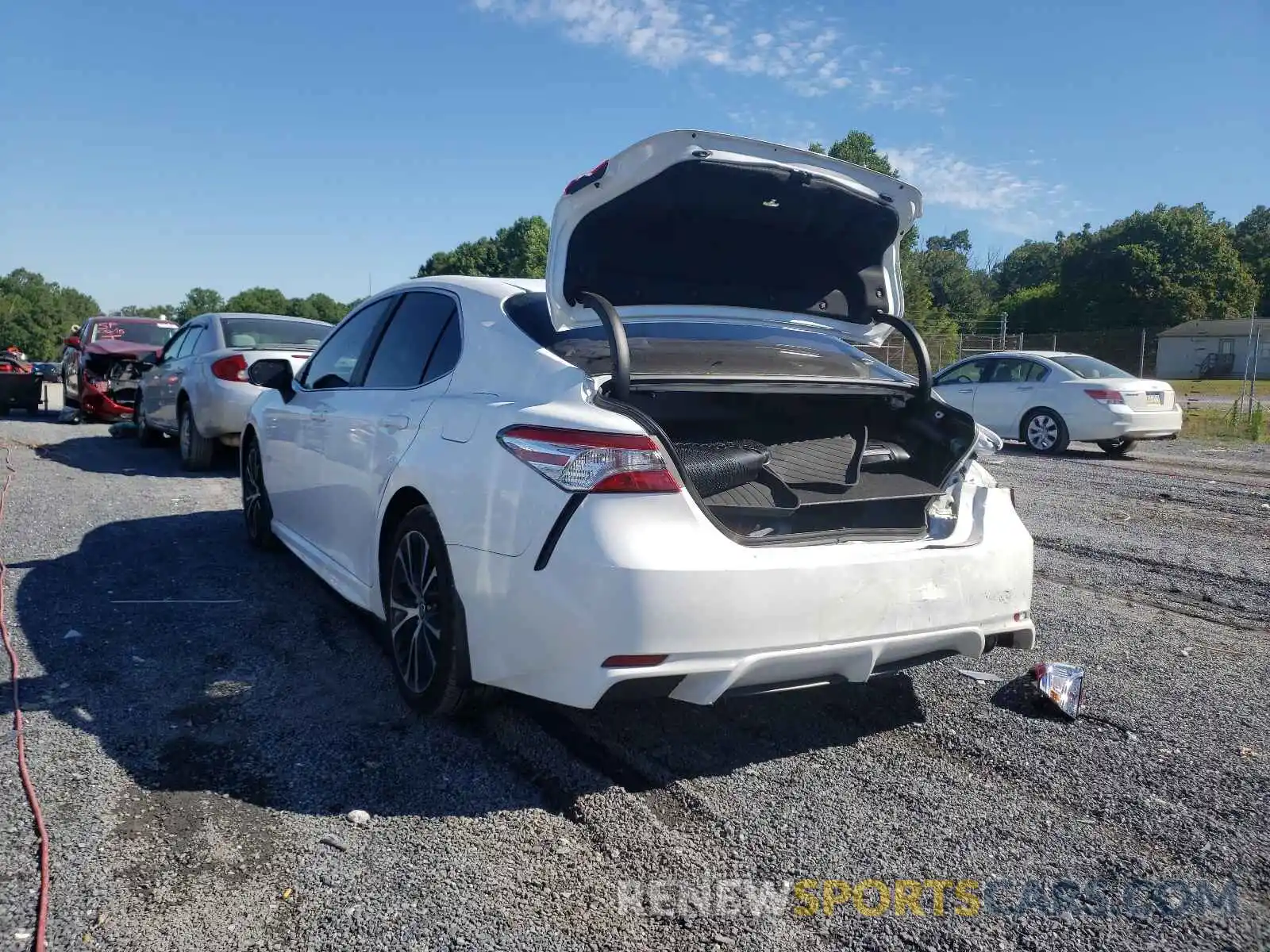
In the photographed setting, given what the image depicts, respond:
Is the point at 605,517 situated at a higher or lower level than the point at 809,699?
higher

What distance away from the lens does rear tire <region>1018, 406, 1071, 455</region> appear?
12.7 meters

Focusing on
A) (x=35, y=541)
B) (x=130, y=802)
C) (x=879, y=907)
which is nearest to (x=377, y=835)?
(x=130, y=802)

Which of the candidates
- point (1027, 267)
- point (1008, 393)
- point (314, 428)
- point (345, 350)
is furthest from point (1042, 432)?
point (1027, 267)

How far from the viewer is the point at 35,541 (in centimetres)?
630

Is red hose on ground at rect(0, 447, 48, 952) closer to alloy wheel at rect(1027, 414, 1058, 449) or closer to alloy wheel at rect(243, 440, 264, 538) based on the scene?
alloy wheel at rect(243, 440, 264, 538)

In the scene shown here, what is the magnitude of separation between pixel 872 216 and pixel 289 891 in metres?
3.18

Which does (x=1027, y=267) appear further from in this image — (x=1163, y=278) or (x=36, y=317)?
(x=36, y=317)

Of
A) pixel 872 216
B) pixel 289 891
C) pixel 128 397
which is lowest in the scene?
pixel 289 891

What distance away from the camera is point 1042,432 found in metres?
13.0

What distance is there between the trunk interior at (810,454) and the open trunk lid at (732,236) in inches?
15.8

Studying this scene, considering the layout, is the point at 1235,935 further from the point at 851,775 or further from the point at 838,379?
the point at 838,379

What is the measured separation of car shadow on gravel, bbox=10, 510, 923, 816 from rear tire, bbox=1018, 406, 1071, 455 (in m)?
9.84

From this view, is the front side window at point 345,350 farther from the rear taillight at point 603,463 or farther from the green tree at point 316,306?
the green tree at point 316,306

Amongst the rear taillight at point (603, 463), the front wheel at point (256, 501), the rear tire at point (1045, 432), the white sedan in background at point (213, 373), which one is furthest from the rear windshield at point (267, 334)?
the rear tire at point (1045, 432)
